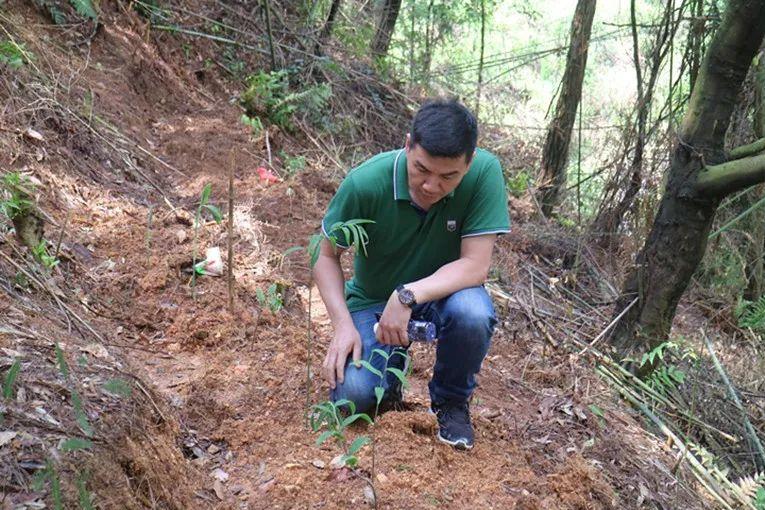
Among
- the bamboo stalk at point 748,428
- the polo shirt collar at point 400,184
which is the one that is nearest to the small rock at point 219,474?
the polo shirt collar at point 400,184

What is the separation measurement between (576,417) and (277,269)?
78.4 inches

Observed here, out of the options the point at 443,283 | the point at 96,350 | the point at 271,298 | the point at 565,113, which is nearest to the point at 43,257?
the point at 96,350

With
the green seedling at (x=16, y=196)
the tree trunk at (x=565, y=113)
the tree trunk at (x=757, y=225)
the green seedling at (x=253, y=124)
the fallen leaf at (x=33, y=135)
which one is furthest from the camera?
the tree trunk at (x=565, y=113)

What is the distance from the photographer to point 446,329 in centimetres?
256

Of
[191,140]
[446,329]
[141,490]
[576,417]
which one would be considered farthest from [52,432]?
[191,140]

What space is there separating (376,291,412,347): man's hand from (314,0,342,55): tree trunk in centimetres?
607

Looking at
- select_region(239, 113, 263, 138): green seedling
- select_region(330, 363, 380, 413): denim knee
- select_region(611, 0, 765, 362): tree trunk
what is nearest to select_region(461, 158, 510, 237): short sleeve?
select_region(330, 363, 380, 413): denim knee

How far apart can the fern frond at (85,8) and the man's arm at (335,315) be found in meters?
4.06

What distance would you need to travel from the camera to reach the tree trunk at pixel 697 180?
3.73 m

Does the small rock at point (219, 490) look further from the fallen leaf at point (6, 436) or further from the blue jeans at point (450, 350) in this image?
the fallen leaf at point (6, 436)

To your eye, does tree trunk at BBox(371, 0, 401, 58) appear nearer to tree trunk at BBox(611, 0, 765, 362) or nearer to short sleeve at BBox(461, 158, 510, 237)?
tree trunk at BBox(611, 0, 765, 362)

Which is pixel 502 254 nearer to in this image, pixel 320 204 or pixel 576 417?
pixel 320 204

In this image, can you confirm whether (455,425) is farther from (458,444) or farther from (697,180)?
(697,180)

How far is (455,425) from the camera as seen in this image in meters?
2.67
